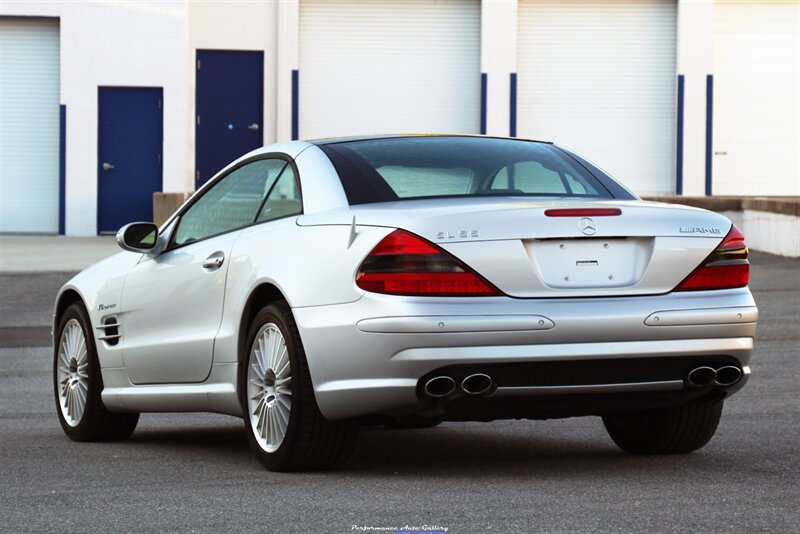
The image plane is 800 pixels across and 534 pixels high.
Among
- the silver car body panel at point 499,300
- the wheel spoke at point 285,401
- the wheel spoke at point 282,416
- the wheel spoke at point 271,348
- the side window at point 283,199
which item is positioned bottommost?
the wheel spoke at point 282,416

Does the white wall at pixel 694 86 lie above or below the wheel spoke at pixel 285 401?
above

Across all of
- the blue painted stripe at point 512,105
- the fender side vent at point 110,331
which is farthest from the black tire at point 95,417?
the blue painted stripe at point 512,105

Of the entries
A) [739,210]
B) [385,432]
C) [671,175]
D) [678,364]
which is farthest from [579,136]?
[678,364]

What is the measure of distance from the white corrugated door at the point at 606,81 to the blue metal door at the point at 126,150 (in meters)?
6.76

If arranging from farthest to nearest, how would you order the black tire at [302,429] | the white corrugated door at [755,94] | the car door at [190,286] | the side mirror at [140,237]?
the white corrugated door at [755,94] < the side mirror at [140,237] < the car door at [190,286] < the black tire at [302,429]

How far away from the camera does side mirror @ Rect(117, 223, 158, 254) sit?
7.29 meters

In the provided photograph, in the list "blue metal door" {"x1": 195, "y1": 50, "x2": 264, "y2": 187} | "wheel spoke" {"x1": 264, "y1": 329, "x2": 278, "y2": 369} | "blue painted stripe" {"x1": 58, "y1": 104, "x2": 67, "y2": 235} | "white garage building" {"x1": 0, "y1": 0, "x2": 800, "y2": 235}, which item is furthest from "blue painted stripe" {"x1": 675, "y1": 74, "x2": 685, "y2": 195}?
"wheel spoke" {"x1": 264, "y1": 329, "x2": 278, "y2": 369}

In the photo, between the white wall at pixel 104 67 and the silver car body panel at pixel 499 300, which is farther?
the white wall at pixel 104 67

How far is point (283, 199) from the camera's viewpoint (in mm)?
6559

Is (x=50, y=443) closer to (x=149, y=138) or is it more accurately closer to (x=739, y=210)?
(x=739, y=210)

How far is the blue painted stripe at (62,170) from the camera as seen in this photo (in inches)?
1072

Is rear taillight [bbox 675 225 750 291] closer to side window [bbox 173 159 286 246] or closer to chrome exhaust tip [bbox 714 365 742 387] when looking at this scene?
chrome exhaust tip [bbox 714 365 742 387]

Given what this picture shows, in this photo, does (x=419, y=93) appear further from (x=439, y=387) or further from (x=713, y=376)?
(x=439, y=387)

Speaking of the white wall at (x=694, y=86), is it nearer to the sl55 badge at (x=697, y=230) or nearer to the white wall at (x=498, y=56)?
the white wall at (x=498, y=56)
